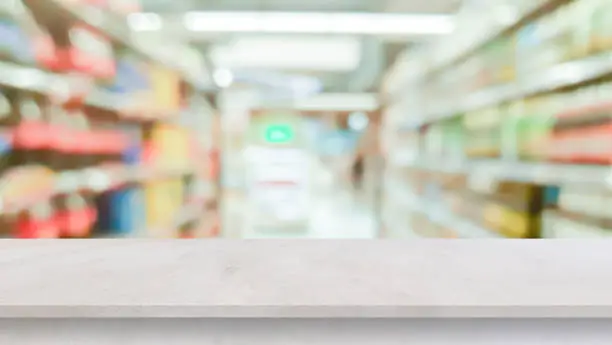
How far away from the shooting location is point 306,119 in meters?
7.52

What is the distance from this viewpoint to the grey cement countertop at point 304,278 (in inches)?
29.0

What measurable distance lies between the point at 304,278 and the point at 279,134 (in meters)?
6.39

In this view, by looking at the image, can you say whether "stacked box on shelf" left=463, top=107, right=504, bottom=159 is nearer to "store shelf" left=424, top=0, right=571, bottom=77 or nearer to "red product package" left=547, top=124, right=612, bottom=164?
"store shelf" left=424, top=0, right=571, bottom=77

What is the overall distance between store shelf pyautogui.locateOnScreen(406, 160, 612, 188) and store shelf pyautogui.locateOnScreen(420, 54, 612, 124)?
31 cm

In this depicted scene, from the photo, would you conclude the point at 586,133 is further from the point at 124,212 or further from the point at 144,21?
the point at 144,21

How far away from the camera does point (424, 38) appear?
5.50 m

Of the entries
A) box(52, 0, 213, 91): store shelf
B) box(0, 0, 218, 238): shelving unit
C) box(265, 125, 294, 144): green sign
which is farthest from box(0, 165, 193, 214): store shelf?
box(265, 125, 294, 144): green sign

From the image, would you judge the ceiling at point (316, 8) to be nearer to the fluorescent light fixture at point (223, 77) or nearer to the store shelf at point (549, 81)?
the fluorescent light fixture at point (223, 77)

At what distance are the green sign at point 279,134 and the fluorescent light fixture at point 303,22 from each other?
133 centimetres

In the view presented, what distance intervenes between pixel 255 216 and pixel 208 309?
239 inches

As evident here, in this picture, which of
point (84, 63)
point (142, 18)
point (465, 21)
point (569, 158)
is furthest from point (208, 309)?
point (142, 18)

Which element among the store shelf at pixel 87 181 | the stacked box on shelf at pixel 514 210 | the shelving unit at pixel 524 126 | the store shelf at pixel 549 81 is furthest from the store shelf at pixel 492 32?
the store shelf at pixel 87 181

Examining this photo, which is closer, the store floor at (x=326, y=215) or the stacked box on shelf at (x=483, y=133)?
the stacked box on shelf at (x=483, y=133)

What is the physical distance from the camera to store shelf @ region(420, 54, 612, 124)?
212cm
